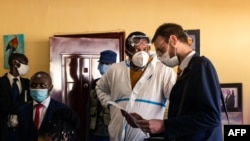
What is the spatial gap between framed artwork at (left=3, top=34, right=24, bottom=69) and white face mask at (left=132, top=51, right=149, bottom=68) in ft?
6.87

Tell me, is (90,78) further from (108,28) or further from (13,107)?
(13,107)

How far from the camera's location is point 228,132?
83.1 inches

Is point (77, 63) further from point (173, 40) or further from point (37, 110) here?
point (173, 40)

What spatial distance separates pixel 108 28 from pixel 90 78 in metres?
0.60

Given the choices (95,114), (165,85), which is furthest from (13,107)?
(165,85)

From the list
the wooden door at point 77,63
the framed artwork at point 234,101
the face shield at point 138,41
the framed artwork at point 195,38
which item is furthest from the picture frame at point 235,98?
the face shield at point 138,41

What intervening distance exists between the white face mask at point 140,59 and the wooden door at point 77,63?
1597 mm

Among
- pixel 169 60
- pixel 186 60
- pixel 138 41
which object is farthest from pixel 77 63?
pixel 186 60

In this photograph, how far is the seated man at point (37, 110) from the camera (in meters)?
2.76

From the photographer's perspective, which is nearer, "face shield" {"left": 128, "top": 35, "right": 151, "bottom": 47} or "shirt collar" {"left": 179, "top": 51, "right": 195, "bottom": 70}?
"shirt collar" {"left": 179, "top": 51, "right": 195, "bottom": 70}

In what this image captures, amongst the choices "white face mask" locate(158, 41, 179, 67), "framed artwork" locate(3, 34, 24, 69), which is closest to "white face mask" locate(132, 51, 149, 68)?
"white face mask" locate(158, 41, 179, 67)

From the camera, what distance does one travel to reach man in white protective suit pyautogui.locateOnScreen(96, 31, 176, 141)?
102 inches

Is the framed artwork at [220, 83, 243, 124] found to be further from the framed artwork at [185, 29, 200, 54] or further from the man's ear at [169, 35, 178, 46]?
the man's ear at [169, 35, 178, 46]

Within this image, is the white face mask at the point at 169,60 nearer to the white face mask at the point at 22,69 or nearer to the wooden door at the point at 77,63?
the white face mask at the point at 22,69
